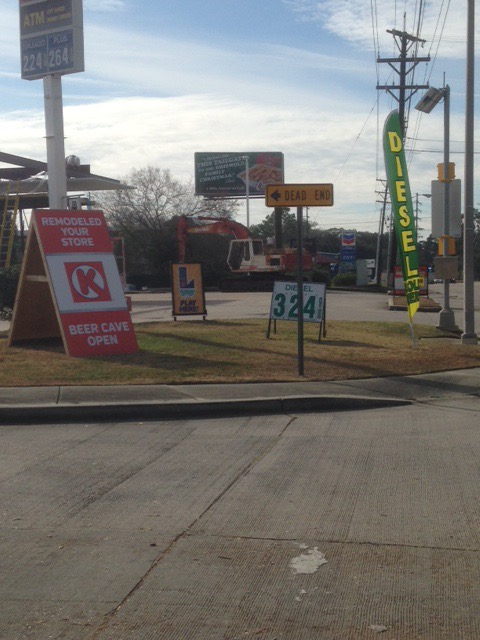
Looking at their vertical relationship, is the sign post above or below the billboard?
below

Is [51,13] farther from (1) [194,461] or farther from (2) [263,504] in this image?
(2) [263,504]

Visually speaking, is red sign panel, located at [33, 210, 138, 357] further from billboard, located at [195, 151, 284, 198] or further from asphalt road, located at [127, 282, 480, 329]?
billboard, located at [195, 151, 284, 198]

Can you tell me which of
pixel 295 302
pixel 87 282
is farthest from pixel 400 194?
pixel 87 282

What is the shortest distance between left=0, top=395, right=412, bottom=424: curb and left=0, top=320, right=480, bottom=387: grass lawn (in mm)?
1387

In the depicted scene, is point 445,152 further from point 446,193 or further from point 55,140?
point 55,140

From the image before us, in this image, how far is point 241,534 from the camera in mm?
5617

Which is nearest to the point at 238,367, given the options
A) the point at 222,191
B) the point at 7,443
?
the point at 7,443

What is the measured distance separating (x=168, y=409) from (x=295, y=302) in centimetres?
621

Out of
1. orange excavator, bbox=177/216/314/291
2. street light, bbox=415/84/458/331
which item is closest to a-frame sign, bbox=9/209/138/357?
street light, bbox=415/84/458/331

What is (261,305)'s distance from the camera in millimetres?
28672

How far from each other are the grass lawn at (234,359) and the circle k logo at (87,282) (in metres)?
1.03

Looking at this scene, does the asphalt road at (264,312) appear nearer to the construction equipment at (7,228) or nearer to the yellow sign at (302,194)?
the construction equipment at (7,228)

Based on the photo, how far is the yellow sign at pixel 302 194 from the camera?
1180cm

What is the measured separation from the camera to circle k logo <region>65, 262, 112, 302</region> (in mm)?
13656
